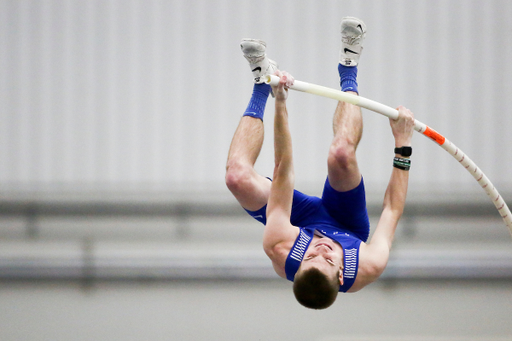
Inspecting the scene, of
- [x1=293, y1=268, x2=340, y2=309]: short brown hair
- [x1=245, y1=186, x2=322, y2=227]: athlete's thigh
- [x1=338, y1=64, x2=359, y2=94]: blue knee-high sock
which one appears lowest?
[x1=293, y1=268, x2=340, y2=309]: short brown hair

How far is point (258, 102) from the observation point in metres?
2.14

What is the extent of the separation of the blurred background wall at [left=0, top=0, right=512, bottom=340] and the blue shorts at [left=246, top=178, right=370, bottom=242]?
1.92 meters

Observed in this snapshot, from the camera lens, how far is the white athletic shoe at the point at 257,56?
204 cm

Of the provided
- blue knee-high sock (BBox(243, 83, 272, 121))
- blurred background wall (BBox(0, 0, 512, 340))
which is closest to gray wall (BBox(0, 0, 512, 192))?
blurred background wall (BBox(0, 0, 512, 340))

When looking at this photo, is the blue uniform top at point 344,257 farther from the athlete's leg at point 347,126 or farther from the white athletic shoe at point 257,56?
the white athletic shoe at point 257,56

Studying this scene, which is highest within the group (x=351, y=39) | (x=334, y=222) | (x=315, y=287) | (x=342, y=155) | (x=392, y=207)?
(x=351, y=39)

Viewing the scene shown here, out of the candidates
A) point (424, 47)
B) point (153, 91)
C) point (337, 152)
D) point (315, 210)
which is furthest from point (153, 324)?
point (424, 47)

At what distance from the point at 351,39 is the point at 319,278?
3.74 feet

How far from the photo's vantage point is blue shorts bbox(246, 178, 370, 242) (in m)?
1.97

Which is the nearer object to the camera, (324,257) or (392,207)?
(324,257)

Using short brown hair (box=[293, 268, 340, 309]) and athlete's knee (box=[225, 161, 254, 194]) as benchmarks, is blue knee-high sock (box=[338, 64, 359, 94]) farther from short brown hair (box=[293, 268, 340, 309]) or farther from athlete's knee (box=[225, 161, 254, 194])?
short brown hair (box=[293, 268, 340, 309])

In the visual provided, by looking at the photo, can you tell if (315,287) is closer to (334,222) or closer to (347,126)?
(334,222)

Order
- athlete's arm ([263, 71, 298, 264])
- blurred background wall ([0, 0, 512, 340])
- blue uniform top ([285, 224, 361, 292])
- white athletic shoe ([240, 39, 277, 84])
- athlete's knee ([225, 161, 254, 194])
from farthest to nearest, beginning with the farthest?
blurred background wall ([0, 0, 512, 340]) → white athletic shoe ([240, 39, 277, 84]) → athlete's knee ([225, 161, 254, 194]) → blue uniform top ([285, 224, 361, 292]) → athlete's arm ([263, 71, 298, 264])

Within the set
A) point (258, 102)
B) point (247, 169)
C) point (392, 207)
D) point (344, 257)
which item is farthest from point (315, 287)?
point (258, 102)
